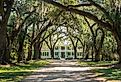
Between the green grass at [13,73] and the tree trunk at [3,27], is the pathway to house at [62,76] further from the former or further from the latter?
the tree trunk at [3,27]

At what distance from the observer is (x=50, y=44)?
92438 millimetres

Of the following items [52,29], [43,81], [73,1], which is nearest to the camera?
[43,81]

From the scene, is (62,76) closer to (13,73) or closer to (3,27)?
(13,73)

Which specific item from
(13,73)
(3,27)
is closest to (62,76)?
(13,73)

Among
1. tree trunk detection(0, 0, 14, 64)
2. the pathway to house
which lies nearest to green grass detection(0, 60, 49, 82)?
the pathway to house

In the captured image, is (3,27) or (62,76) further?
(3,27)

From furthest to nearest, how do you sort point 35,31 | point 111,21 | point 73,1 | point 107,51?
point 107,51 → point 35,31 → point 73,1 → point 111,21

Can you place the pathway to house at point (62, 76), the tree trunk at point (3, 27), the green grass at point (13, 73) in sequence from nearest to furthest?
1. the pathway to house at point (62, 76)
2. the green grass at point (13, 73)
3. the tree trunk at point (3, 27)

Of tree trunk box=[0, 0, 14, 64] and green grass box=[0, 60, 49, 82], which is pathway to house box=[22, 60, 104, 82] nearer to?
green grass box=[0, 60, 49, 82]

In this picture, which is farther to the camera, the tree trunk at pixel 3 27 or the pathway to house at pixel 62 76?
the tree trunk at pixel 3 27

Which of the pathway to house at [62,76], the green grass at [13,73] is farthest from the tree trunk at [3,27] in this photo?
the pathway to house at [62,76]

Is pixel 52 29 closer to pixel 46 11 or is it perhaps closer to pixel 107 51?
pixel 107 51

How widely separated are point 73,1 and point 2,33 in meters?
7.69

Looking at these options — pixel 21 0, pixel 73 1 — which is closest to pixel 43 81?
pixel 73 1
